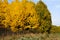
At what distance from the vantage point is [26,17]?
35094mm

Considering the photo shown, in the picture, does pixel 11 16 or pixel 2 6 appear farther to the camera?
pixel 2 6

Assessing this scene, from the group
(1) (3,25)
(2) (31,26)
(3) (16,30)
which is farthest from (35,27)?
(1) (3,25)

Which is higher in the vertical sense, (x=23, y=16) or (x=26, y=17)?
(x=23, y=16)

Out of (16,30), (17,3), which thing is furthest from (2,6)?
(16,30)

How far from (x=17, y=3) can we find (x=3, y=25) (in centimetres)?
506

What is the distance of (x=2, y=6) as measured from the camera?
37594 millimetres

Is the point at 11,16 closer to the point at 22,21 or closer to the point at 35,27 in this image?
the point at 22,21

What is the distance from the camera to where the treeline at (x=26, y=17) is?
34469 millimetres

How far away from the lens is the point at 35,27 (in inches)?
1393

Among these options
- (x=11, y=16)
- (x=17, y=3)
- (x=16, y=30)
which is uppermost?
(x=17, y=3)

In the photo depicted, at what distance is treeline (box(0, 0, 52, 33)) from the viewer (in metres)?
34.5

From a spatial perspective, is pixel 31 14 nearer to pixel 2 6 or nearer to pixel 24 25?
pixel 24 25

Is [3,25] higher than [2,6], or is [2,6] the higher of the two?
[2,6]

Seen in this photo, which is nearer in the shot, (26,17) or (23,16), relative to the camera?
(23,16)
